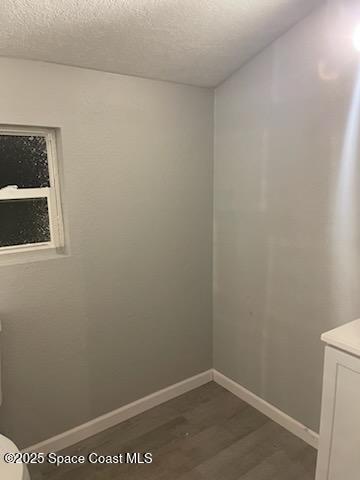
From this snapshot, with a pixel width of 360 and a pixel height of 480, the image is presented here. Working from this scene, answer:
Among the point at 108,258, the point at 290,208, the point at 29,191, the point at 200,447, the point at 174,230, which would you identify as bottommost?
the point at 200,447

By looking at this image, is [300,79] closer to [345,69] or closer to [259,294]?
[345,69]

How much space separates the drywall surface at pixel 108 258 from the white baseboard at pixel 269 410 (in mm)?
304

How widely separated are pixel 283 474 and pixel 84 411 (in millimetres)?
1058

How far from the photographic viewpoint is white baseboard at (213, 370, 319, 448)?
196cm

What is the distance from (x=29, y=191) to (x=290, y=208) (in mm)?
1313

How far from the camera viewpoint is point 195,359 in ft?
8.01

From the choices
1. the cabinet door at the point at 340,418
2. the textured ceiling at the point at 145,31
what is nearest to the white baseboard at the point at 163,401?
the cabinet door at the point at 340,418

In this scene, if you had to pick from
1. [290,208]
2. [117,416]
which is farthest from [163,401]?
[290,208]

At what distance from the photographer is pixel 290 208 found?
1902mm

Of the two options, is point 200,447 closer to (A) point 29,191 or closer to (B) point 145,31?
(A) point 29,191

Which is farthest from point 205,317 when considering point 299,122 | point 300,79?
point 300,79

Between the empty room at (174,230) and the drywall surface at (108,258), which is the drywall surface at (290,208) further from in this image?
the drywall surface at (108,258)

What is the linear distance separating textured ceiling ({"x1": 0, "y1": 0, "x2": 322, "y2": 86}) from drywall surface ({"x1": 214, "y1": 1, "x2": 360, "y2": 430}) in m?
0.18

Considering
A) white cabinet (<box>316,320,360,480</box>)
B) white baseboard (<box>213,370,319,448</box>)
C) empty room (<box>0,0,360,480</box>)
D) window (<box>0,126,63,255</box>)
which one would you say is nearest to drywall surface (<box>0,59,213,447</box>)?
empty room (<box>0,0,360,480</box>)
